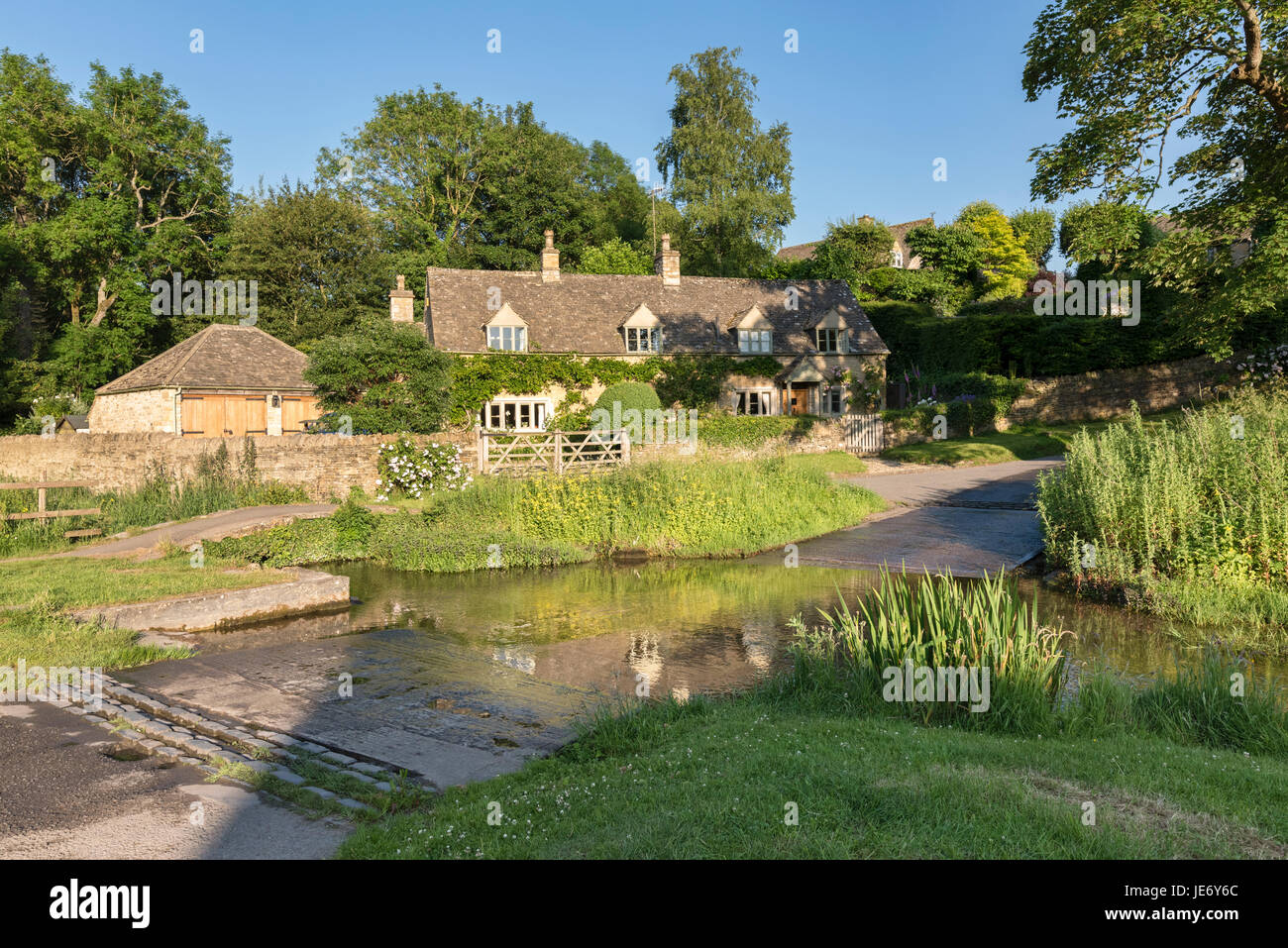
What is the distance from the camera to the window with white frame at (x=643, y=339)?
38281mm

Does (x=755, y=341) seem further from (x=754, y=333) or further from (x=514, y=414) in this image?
(x=514, y=414)

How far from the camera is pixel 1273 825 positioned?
14.3 ft

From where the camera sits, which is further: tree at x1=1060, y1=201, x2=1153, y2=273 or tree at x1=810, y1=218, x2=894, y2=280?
tree at x1=810, y1=218, x2=894, y2=280

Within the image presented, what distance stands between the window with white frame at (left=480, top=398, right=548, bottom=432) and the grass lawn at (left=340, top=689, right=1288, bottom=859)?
30.0 meters

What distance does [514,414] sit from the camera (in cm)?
3578

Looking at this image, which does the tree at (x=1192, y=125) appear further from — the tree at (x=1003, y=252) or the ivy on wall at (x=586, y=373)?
the tree at (x=1003, y=252)

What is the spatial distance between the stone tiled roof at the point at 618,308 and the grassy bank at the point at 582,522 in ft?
56.4

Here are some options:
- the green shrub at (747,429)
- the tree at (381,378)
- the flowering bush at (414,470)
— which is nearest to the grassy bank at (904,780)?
the flowering bush at (414,470)

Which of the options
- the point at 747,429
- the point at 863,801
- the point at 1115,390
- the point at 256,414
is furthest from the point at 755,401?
the point at 863,801

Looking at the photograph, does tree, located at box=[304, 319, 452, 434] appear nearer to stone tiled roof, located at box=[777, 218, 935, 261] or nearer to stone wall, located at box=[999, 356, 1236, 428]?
stone wall, located at box=[999, 356, 1236, 428]

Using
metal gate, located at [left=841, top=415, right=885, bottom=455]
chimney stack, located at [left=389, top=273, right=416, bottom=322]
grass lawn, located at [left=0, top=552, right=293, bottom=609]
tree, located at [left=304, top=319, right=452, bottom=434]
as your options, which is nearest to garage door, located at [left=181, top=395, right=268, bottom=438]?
chimney stack, located at [left=389, top=273, right=416, bottom=322]

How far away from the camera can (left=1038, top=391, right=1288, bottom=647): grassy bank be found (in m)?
10.9

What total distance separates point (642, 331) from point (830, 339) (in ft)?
31.2
